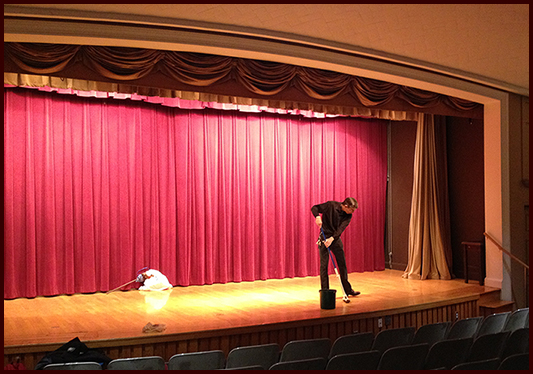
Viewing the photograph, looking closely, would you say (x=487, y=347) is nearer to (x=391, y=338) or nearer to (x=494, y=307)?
(x=391, y=338)

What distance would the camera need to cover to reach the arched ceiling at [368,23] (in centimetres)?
519

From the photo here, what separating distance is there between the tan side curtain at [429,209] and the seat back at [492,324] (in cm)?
411

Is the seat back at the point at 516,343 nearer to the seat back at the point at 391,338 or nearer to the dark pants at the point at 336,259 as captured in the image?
the seat back at the point at 391,338

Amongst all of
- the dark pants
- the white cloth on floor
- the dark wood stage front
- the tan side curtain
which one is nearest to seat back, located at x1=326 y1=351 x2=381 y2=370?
the dark wood stage front

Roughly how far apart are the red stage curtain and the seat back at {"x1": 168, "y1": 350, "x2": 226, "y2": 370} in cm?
461

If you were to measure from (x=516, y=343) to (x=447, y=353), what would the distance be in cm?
80

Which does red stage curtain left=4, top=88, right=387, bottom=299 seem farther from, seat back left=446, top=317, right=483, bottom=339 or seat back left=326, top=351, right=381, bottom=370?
seat back left=326, top=351, right=381, bottom=370

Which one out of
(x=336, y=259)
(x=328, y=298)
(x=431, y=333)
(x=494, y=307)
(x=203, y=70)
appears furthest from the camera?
(x=494, y=307)

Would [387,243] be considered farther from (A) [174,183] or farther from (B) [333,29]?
(B) [333,29]

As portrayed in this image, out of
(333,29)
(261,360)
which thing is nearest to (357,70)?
(333,29)

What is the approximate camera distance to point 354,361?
3.77 m

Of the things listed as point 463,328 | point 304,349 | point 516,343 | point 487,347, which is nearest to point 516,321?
point 463,328

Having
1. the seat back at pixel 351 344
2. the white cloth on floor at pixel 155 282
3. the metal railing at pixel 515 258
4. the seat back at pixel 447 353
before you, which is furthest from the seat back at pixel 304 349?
the metal railing at pixel 515 258

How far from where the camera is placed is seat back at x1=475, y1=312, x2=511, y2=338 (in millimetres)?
5312
